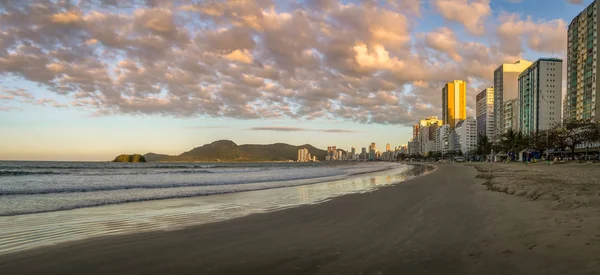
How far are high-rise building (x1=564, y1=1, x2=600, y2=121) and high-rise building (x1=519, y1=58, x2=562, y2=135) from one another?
25794mm

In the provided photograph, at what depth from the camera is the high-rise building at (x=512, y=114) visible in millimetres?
180800

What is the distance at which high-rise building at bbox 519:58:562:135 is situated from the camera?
154250mm

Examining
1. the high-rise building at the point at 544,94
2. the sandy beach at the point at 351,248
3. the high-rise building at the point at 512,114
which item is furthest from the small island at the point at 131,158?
the high-rise building at the point at 512,114

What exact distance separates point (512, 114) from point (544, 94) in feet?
103

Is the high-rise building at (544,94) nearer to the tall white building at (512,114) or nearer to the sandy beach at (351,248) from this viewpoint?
the tall white building at (512,114)

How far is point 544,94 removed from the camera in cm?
15600

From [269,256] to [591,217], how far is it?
714 centimetres

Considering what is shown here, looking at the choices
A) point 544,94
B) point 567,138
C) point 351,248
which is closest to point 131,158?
point 567,138

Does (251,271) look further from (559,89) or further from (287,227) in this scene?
(559,89)

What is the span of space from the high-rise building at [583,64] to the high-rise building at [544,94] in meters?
25.8

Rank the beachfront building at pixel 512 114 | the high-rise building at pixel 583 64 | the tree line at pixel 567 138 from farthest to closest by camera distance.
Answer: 1. the beachfront building at pixel 512 114
2. the high-rise building at pixel 583 64
3. the tree line at pixel 567 138

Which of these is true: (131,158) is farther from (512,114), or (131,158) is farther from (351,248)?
(512,114)

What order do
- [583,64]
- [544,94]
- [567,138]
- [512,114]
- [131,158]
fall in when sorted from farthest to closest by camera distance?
[512,114], [131,158], [544,94], [583,64], [567,138]

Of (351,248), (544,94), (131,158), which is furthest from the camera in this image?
(131,158)
